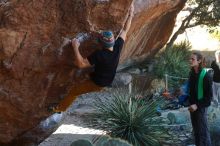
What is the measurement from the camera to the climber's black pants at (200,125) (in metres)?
9.00

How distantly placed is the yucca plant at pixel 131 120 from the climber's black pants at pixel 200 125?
1.36 metres

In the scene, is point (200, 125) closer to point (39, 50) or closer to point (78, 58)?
point (78, 58)

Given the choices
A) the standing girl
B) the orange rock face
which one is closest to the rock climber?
the orange rock face

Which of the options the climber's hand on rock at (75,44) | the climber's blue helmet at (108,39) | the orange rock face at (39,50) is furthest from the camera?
the climber's hand on rock at (75,44)

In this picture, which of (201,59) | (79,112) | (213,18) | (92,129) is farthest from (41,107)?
(213,18)

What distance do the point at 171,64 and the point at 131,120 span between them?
1015 cm

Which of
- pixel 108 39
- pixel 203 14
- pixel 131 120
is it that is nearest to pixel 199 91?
pixel 131 120

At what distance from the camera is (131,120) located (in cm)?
1058

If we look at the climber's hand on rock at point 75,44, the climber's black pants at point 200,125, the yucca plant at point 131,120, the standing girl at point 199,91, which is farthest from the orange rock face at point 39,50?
the yucca plant at point 131,120

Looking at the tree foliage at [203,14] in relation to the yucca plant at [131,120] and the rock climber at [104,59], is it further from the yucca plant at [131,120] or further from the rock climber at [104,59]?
the rock climber at [104,59]

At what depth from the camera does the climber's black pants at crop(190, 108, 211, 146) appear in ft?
29.5

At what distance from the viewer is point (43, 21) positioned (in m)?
7.23

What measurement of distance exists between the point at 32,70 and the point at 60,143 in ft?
12.7

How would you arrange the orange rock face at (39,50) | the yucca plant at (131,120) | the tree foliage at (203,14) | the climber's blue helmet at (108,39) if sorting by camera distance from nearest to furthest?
the orange rock face at (39,50)
the climber's blue helmet at (108,39)
the yucca plant at (131,120)
the tree foliage at (203,14)
